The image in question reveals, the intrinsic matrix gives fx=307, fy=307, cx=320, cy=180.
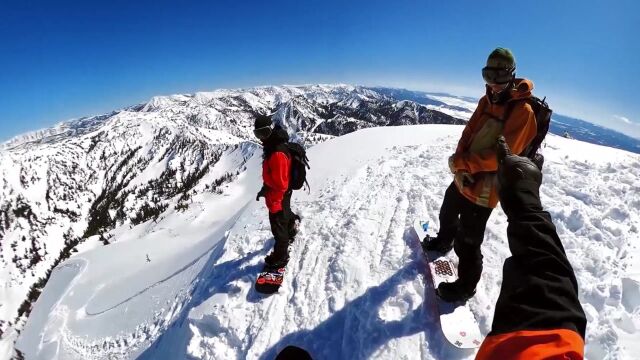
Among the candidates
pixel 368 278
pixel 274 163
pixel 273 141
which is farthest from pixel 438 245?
pixel 273 141

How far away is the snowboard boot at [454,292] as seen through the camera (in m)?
5.19

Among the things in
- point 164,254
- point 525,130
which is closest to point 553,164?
point 525,130

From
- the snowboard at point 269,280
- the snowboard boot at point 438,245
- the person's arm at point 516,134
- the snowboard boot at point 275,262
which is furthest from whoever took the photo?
the snowboard boot at point 275,262

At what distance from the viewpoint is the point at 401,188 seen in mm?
10289

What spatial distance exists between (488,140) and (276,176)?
12.2ft

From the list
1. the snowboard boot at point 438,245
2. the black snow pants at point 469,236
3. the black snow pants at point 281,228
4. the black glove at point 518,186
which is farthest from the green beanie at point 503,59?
the black snow pants at point 281,228

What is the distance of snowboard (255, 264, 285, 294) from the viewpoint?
6613mm

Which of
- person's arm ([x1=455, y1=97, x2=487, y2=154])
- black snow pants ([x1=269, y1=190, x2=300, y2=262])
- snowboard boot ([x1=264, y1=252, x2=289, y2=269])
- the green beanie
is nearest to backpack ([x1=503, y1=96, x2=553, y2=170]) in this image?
the green beanie

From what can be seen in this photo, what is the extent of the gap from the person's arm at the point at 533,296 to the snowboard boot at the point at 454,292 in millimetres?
3487

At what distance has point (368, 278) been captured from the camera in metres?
6.49

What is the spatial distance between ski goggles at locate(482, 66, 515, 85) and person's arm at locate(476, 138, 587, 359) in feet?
8.36

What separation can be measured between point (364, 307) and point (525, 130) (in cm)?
399

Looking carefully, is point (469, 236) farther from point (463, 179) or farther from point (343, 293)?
point (343, 293)

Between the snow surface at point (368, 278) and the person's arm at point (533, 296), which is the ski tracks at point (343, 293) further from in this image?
the person's arm at point (533, 296)
